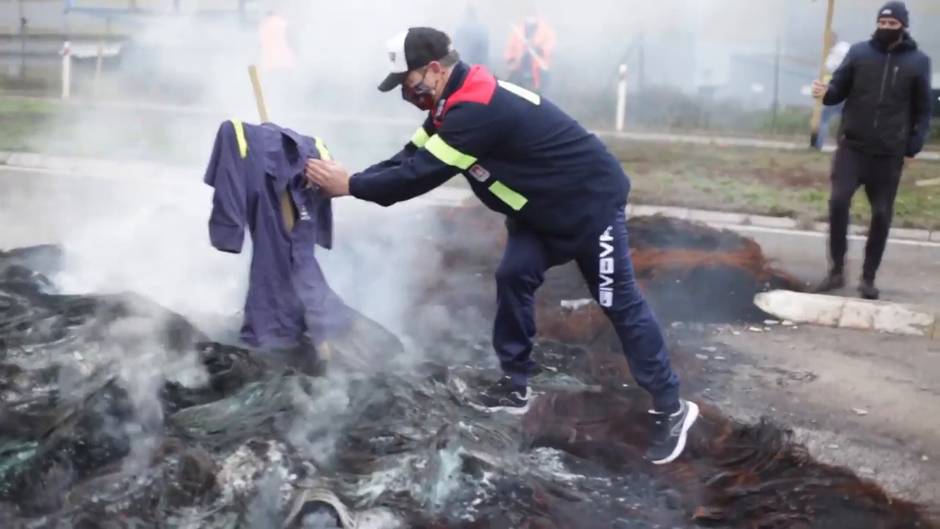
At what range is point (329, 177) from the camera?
14.1 feet

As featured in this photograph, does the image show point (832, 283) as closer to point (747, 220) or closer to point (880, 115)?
point (880, 115)

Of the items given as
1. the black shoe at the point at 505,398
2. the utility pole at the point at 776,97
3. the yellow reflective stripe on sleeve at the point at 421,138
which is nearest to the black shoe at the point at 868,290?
the black shoe at the point at 505,398

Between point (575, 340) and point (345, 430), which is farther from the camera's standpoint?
point (575, 340)

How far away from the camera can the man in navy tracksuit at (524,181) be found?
4.02 metres

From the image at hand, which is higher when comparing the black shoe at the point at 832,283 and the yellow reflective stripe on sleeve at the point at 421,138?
the yellow reflective stripe on sleeve at the point at 421,138

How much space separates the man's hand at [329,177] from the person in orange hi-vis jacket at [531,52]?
310 inches

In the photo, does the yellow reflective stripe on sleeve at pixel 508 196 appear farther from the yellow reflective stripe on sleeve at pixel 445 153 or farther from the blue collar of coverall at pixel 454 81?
the blue collar of coverall at pixel 454 81

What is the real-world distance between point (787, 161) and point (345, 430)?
30.8 feet

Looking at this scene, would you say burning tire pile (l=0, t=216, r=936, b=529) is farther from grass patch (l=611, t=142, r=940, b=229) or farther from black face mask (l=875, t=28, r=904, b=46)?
grass patch (l=611, t=142, r=940, b=229)

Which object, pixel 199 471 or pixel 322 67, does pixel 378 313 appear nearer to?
pixel 199 471

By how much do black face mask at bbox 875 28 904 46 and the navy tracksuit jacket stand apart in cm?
291

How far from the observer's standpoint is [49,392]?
3955 mm

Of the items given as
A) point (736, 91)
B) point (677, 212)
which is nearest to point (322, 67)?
point (677, 212)

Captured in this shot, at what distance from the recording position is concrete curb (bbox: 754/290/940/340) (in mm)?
6074
